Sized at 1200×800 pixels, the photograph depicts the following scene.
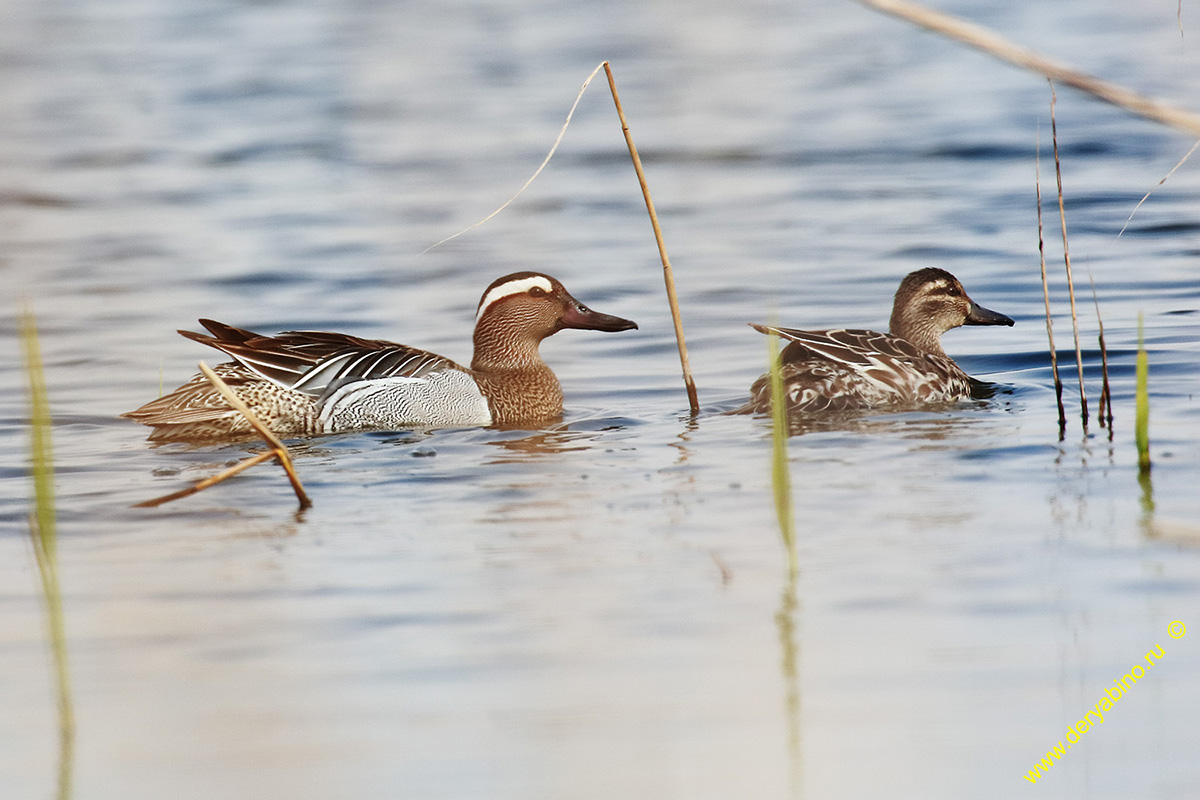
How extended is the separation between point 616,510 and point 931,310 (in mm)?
3556

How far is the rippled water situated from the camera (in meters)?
3.96

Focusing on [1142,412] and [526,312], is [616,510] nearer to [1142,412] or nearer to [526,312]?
[1142,412]

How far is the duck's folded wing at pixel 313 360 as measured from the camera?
8500mm

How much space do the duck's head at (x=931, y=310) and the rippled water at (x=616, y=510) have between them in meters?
0.49

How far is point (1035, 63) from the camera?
2154mm

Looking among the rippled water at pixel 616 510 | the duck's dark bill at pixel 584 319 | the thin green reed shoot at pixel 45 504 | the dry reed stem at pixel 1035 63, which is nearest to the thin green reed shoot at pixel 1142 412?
the rippled water at pixel 616 510

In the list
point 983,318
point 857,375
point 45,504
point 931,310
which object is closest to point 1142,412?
point 857,375

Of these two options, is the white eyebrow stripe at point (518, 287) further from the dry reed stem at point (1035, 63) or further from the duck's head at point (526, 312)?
the dry reed stem at point (1035, 63)

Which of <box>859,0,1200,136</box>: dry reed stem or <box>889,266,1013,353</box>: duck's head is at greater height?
<box>859,0,1200,136</box>: dry reed stem

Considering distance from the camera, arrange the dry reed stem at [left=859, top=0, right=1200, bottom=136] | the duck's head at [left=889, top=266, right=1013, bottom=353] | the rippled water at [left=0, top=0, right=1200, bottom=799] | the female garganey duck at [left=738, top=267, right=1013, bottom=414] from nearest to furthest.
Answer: the dry reed stem at [left=859, top=0, right=1200, bottom=136] → the rippled water at [left=0, top=0, right=1200, bottom=799] → the female garganey duck at [left=738, top=267, right=1013, bottom=414] → the duck's head at [left=889, top=266, right=1013, bottom=353]

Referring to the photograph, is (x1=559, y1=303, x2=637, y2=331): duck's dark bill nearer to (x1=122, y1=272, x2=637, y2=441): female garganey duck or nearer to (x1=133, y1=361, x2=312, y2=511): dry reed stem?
(x1=122, y1=272, x2=637, y2=441): female garganey duck

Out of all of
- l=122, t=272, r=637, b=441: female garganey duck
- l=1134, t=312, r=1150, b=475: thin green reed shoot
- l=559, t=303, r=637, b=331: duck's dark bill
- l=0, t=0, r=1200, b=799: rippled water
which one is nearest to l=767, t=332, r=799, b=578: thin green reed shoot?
l=0, t=0, r=1200, b=799: rippled water

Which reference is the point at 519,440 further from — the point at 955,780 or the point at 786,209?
the point at 786,209

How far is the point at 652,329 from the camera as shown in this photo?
10.9 m
